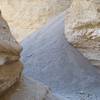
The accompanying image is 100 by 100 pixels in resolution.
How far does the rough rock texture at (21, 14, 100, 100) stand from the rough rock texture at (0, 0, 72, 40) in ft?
8.04

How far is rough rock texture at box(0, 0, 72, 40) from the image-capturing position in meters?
9.55

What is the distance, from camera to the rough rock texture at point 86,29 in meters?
5.81

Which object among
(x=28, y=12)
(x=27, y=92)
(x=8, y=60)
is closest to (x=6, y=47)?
(x=8, y=60)

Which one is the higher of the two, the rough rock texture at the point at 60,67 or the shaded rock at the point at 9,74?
the shaded rock at the point at 9,74

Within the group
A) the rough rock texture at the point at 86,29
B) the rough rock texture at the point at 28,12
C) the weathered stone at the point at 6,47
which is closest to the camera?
the weathered stone at the point at 6,47

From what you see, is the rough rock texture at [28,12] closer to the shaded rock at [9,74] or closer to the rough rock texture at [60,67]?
the rough rock texture at [60,67]

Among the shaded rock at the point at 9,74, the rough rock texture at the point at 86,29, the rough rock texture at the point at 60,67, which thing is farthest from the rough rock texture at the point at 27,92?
the rough rock texture at the point at 86,29

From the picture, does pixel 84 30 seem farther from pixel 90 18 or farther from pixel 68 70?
pixel 68 70

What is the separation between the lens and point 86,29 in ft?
19.7

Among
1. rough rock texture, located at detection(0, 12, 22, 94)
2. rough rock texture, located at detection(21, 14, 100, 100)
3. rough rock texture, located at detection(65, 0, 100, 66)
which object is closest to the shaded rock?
rough rock texture, located at detection(0, 12, 22, 94)

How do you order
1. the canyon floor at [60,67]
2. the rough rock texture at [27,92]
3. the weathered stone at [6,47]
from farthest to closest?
1. the canyon floor at [60,67]
2. the rough rock texture at [27,92]
3. the weathered stone at [6,47]

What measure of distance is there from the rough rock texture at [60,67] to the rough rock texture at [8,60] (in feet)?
6.36

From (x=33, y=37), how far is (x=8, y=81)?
434cm

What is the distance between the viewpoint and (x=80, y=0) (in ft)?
20.1
